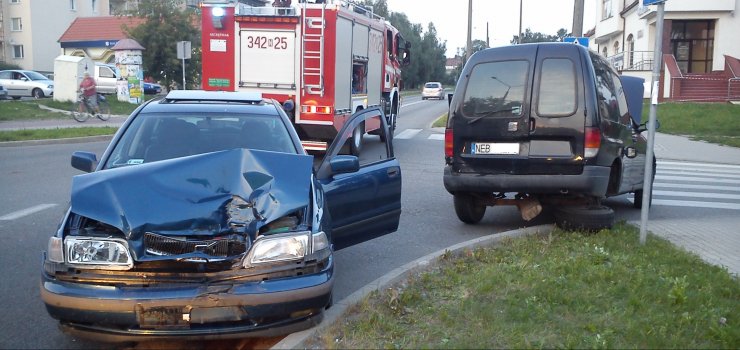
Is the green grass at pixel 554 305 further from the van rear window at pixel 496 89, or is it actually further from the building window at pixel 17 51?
the building window at pixel 17 51

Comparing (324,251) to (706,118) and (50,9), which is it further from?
(50,9)

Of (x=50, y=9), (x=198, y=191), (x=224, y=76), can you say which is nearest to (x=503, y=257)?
(x=198, y=191)

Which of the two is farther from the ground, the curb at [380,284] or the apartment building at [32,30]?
the apartment building at [32,30]

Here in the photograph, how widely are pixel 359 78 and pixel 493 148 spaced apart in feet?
29.7

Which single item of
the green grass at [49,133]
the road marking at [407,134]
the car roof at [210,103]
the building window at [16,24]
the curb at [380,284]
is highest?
the building window at [16,24]

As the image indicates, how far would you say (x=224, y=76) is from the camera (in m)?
14.8

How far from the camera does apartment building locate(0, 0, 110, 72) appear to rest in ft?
191

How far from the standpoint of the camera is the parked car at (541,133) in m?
7.58

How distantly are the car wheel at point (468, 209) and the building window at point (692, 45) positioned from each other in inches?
1289

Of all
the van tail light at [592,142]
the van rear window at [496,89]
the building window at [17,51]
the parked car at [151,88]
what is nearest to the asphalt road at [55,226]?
the van rear window at [496,89]

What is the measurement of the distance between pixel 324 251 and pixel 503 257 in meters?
2.53

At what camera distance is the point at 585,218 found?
7578 mm

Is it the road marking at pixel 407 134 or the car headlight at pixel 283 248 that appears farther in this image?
the road marking at pixel 407 134

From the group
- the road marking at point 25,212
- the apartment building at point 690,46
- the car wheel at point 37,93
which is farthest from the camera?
the car wheel at point 37,93
